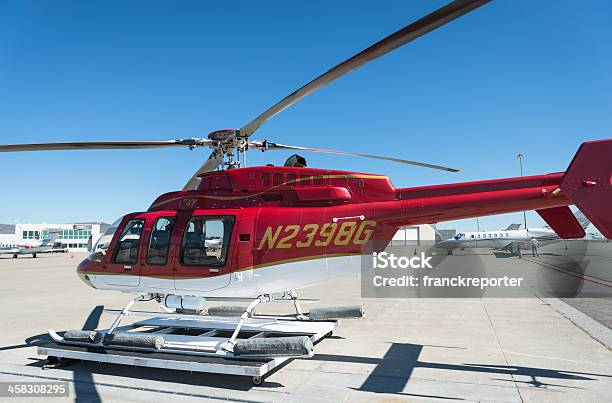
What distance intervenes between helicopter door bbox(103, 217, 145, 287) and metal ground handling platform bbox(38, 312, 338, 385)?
98cm

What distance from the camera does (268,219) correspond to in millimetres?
7348

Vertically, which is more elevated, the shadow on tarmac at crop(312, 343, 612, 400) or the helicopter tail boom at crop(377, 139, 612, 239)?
the helicopter tail boom at crop(377, 139, 612, 239)

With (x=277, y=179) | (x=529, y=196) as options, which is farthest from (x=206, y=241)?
(x=529, y=196)

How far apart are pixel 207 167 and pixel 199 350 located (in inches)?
133

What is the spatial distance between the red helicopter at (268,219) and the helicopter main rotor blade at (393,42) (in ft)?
1.43

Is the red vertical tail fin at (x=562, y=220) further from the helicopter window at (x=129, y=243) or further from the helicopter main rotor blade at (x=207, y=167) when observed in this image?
the helicopter window at (x=129, y=243)

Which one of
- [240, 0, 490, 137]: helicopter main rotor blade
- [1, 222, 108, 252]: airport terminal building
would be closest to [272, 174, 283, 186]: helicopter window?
[240, 0, 490, 137]: helicopter main rotor blade

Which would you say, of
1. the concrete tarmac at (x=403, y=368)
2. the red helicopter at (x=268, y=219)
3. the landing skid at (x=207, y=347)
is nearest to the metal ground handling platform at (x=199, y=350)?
the landing skid at (x=207, y=347)

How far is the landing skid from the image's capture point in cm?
605

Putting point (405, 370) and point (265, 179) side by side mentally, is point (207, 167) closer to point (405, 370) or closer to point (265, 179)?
point (265, 179)

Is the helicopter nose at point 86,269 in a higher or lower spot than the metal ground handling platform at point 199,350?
higher

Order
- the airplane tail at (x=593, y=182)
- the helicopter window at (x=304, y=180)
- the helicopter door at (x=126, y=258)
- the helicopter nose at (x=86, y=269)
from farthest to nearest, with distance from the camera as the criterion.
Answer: the helicopter nose at (x=86, y=269) → the helicopter door at (x=126, y=258) → the helicopter window at (x=304, y=180) → the airplane tail at (x=593, y=182)

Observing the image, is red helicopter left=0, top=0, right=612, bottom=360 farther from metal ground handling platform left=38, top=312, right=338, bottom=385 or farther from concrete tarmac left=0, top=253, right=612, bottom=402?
concrete tarmac left=0, top=253, right=612, bottom=402

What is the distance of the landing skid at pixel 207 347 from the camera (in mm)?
6055
